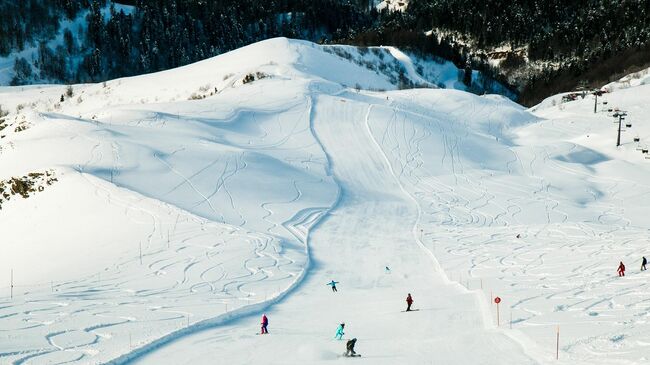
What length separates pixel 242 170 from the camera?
3984cm

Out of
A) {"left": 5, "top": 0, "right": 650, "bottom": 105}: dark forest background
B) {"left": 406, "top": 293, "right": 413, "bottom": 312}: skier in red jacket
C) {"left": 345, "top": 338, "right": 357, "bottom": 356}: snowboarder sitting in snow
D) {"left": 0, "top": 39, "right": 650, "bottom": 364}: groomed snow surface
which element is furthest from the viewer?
{"left": 5, "top": 0, "right": 650, "bottom": 105}: dark forest background

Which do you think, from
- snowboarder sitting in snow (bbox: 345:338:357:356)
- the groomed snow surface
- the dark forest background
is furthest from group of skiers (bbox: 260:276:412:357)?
the dark forest background

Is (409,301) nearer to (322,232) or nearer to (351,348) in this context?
(351,348)

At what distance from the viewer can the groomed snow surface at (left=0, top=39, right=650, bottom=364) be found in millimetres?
17031

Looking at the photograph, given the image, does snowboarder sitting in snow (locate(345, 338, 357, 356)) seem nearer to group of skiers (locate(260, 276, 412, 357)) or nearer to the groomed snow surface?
group of skiers (locate(260, 276, 412, 357))

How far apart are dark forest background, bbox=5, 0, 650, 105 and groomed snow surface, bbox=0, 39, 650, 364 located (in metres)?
56.3

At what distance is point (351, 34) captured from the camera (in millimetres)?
146750

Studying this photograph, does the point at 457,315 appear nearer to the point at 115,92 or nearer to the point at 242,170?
the point at 242,170

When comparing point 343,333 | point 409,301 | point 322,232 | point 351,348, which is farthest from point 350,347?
point 322,232

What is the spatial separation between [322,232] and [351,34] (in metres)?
120

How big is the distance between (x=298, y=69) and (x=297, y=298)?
56.4 m

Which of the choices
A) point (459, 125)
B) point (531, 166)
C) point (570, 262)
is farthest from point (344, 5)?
point (570, 262)

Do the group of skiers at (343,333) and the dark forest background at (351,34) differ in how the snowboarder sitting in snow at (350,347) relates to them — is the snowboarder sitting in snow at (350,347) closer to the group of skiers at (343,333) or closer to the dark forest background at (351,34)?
the group of skiers at (343,333)

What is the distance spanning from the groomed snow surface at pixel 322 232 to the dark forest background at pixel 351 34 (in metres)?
56.3
